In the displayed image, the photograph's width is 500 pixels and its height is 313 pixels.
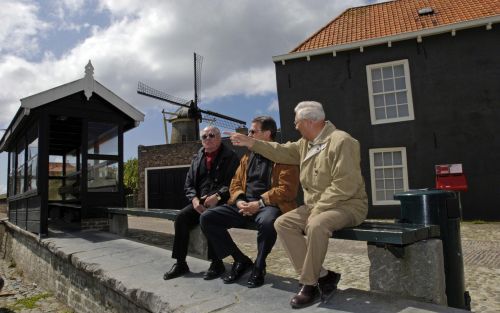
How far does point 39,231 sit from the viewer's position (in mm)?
7148

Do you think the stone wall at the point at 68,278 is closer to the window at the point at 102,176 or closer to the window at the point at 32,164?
the window at the point at 32,164

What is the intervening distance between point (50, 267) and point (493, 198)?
453 inches

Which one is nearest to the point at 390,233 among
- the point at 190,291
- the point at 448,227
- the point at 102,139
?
the point at 448,227

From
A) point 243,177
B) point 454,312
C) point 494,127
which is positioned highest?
point 494,127

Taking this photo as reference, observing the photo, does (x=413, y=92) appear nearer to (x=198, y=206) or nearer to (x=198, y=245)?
(x=198, y=245)

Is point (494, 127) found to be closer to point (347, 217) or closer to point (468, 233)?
point (468, 233)

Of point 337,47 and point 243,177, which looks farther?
point 337,47

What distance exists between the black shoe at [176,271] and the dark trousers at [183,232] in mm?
73

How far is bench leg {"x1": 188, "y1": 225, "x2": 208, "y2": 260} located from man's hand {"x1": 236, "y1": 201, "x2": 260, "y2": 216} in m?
1.54

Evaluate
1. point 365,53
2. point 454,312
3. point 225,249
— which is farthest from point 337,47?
point 454,312

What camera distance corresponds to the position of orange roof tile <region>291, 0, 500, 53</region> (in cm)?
1179

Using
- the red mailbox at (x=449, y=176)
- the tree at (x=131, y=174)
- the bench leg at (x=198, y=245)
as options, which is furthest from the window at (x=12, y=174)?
the tree at (x=131, y=174)

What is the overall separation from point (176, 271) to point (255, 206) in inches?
47.4

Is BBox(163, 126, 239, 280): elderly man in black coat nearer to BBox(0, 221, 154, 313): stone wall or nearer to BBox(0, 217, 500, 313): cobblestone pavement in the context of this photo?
BBox(0, 221, 154, 313): stone wall
